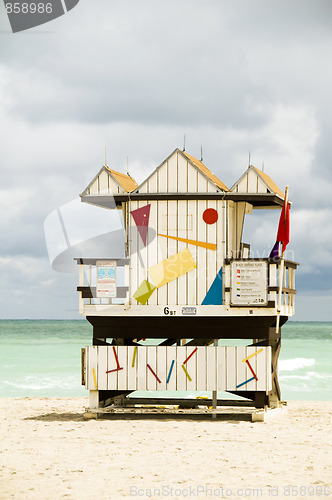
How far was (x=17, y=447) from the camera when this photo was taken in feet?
45.6

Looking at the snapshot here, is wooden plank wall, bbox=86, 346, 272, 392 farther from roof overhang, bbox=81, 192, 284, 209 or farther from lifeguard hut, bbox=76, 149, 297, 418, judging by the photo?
roof overhang, bbox=81, 192, 284, 209

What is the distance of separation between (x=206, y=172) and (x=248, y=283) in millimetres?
2652

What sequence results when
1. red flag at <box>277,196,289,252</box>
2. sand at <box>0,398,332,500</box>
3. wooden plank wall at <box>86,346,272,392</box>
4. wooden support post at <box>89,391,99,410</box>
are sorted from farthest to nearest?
1. wooden support post at <box>89,391,99,410</box>
2. red flag at <box>277,196,289,252</box>
3. wooden plank wall at <box>86,346,272,392</box>
4. sand at <box>0,398,332,500</box>

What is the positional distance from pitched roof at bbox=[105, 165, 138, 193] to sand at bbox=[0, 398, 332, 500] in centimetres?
483

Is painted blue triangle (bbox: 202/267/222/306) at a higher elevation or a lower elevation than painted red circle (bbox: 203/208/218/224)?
lower

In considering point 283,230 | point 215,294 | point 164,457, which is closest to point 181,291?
point 215,294

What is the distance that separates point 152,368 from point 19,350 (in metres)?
46.2

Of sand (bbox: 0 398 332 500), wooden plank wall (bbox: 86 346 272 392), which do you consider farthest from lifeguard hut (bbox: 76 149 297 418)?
sand (bbox: 0 398 332 500)

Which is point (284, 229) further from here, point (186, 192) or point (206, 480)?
point (206, 480)

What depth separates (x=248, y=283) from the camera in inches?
673

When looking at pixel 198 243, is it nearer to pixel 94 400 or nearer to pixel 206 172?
pixel 206 172

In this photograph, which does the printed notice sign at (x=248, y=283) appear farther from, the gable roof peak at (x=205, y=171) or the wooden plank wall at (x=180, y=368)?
the gable roof peak at (x=205, y=171)

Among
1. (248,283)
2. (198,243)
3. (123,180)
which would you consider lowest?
(248,283)

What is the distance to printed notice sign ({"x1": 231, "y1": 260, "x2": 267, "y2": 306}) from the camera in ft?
56.0
